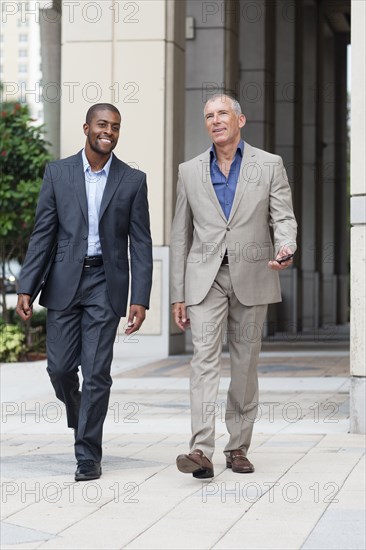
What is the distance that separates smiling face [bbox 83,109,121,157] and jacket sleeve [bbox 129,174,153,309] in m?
0.31

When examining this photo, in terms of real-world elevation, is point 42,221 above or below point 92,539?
above

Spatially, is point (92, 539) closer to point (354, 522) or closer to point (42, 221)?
point (354, 522)

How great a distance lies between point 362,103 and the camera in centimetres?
857

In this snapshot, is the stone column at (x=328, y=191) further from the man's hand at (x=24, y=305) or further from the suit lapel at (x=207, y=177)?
the man's hand at (x=24, y=305)

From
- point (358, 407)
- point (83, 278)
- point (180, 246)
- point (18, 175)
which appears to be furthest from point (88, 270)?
point (18, 175)

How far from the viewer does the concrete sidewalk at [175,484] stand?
209 inches

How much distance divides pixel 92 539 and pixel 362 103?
438 cm

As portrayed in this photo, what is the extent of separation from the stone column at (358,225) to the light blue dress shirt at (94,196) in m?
2.24

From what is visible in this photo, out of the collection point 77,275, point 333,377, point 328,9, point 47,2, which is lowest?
point 333,377

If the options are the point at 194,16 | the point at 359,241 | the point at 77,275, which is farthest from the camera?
the point at 194,16

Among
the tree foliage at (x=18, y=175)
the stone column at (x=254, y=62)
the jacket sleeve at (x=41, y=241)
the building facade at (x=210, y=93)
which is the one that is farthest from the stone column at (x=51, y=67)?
the jacket sleeve at (x=41, y=241)

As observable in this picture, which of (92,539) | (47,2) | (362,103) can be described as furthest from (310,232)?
(92,539)

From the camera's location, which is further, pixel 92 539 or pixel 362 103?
pixel 362 103

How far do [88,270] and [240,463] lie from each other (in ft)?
4.52
